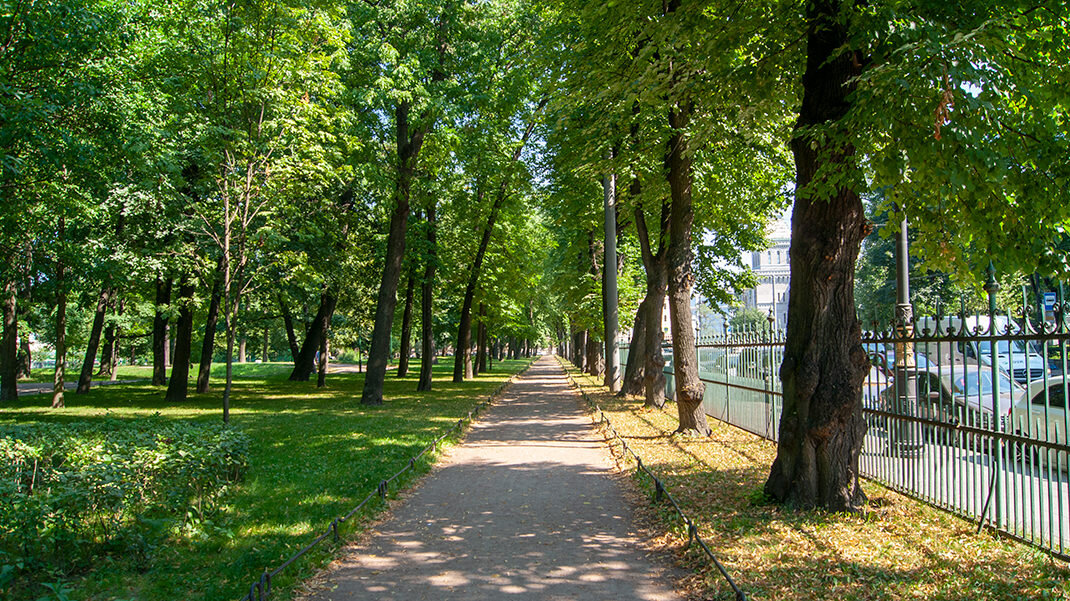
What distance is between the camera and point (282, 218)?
62.4 ft

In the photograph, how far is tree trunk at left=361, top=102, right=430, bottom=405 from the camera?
20312mm

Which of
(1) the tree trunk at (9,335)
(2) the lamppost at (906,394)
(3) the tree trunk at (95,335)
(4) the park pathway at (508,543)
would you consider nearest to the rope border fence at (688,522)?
(4) the park pathway at (508,543)

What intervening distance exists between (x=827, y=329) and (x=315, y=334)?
87.1 ft

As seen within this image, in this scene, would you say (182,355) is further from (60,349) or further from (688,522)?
(688,522)

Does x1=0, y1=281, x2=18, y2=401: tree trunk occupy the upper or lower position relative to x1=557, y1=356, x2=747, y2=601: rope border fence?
upper

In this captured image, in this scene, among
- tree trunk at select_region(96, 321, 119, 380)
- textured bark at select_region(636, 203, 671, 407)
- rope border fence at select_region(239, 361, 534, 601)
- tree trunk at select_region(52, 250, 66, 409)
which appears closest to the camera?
rope border fence at select_region(239, 361, 534, 601)

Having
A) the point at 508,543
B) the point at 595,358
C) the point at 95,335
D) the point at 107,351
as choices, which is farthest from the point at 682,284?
the point at 107,351

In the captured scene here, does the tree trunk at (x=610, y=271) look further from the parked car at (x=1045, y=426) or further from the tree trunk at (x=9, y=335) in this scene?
the tree trunk at (x=9, y=335)

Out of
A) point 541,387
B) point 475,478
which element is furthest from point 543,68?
point 541,387

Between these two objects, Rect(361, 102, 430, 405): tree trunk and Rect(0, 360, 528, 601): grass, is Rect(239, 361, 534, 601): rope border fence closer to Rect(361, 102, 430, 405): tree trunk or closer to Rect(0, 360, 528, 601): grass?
Rect(0, 360, 528, 601): grass

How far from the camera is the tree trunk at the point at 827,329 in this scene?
6672 mm

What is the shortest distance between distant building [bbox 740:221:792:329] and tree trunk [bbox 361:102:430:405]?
11.0 m

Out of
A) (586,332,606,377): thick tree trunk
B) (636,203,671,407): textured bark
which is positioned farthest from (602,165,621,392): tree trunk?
(586,332,606,377): thick tree trunk

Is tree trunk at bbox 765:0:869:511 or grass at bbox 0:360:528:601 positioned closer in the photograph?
grass at bbox 0:360:528:601
